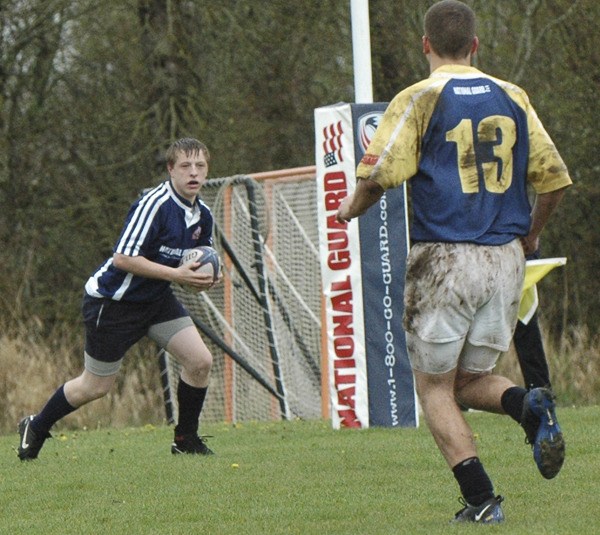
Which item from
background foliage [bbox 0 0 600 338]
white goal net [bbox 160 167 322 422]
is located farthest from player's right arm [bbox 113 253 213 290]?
background foliage [bbox 0 0 600 338]

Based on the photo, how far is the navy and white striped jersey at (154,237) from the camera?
7996 millimetres

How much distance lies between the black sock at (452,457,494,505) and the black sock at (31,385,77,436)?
3.76 metres

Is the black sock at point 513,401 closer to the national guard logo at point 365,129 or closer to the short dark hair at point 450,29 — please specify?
the short dark hair at point 450,29

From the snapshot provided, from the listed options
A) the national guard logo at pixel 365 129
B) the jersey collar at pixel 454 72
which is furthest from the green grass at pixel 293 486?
the national guard logo at pixel 365 129

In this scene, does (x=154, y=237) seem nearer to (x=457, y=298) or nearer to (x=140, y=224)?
(x=140, y=224)

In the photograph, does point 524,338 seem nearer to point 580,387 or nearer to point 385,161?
point 385,161

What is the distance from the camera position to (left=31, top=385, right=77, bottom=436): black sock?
8484 millimetres

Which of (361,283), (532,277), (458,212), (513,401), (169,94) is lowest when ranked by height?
(513,401)

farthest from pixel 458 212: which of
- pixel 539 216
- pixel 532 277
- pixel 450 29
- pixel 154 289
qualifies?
pixel 154 289

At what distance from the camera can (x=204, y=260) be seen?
797 cm

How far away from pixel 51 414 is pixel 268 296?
592cm

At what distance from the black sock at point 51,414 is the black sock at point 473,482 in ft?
12.3

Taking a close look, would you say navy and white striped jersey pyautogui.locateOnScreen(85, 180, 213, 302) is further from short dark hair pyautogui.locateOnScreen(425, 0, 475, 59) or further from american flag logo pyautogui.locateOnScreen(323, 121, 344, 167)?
short dark hair pyautogui.locateOnScreen(425, 0, 475, 59)

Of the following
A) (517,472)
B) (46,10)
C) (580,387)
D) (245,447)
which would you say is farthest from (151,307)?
(46,10)
